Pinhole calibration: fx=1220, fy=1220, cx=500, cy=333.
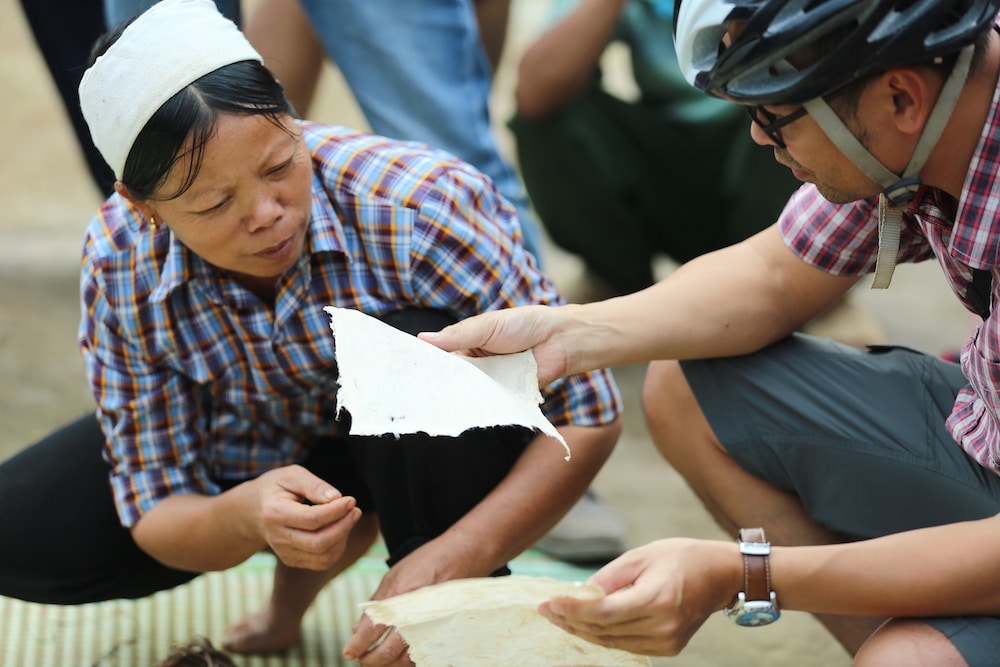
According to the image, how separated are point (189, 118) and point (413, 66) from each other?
0.93m

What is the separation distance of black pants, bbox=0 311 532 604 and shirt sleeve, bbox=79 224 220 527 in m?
0.11

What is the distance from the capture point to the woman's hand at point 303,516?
61.6 inches

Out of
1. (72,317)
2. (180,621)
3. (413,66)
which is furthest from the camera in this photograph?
(72,317)

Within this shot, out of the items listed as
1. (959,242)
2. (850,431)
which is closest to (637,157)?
(850,431)

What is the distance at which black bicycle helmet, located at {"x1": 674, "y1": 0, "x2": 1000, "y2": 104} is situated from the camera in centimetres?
129

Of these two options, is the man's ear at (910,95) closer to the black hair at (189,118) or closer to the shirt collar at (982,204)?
the shirt collar at (982,204)

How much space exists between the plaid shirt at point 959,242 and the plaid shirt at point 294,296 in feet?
1.27

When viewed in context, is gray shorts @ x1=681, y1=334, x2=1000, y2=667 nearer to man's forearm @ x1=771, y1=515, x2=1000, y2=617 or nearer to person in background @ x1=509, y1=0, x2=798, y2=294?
man's forearm @ x1=771, y1=515, x2=1000, y2=617

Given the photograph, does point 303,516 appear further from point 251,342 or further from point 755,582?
point 755,582

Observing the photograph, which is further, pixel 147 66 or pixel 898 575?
pixel 147 66

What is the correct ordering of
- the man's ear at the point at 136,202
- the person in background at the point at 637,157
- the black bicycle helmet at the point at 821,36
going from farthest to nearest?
the person in background at the point at 637,157, the man's ear at the point at 136,202, the black bicycle helmet at the point at 821,36

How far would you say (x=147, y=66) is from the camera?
1.62 metres

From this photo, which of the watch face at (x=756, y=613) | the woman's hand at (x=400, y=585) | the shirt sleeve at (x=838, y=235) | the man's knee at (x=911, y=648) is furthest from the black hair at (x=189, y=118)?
the man's knee at (x=911, y=648)

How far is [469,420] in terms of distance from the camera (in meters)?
1.41
